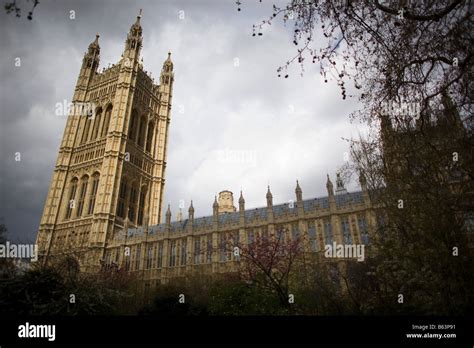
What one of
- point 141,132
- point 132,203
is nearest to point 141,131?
point 141,132

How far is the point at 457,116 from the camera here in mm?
7500

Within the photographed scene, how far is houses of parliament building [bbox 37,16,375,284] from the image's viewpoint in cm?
3206

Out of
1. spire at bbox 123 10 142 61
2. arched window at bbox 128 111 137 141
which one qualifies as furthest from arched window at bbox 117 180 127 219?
spire at bbox 123 10 142 61

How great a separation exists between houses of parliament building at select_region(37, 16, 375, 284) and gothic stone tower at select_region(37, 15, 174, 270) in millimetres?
171

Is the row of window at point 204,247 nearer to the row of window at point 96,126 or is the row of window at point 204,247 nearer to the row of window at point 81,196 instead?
the row of window at point 81,196

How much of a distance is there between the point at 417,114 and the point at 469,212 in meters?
2.93

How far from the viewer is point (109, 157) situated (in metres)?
47.3

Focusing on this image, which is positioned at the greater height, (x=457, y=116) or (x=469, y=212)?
(x=457, y=116)

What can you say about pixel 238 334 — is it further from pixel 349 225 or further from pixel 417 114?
pixel 349 225

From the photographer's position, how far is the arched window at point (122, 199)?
4717 centimetres

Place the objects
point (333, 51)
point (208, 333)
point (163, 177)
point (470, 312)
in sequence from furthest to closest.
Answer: point (163, 177), point (470, 312), point (333, 51), point (208, 333)

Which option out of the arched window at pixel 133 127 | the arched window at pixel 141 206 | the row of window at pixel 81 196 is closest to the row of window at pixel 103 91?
the arched window at pixel 133 127

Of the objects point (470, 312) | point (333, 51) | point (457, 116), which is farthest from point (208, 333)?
point (457, 116)

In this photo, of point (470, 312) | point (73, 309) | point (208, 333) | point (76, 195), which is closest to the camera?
point (208, 333)
